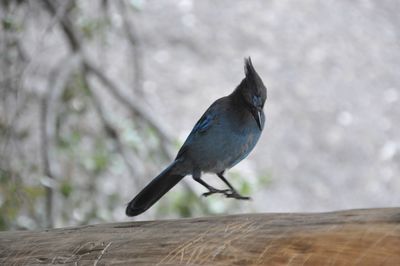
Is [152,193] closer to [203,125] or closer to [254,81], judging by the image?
[203,125]

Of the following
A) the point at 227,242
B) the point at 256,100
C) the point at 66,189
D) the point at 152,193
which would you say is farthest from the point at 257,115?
the point at 66,189

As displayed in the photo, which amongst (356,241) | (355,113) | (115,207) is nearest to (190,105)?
(355,113)

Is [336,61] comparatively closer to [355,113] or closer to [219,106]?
[355,113]

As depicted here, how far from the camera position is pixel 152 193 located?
292 centimetres

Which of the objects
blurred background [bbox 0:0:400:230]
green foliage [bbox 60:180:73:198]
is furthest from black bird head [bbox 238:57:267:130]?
green foliage [bbox 60:180:73:198]

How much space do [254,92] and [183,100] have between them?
4.09m

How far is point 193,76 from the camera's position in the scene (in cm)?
730

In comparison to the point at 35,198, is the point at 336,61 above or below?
above

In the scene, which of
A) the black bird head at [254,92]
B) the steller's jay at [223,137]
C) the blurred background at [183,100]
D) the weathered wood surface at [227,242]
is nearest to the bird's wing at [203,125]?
the steller's jay at [223,137]

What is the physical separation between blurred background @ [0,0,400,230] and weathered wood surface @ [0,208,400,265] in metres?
1.46

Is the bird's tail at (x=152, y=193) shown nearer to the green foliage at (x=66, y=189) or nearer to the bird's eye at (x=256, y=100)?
the bird's eye at (x=256, y=100)

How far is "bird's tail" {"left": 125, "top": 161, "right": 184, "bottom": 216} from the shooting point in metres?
2.83

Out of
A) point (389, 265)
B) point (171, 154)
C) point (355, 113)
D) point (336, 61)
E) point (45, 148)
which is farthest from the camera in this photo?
point (336, 61)

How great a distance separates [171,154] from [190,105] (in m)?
2.40
